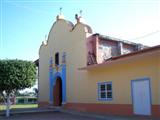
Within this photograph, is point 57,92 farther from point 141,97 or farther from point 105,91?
point 141,97

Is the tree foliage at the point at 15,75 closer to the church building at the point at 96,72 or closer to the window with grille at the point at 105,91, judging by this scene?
the church building at the point at 96,72

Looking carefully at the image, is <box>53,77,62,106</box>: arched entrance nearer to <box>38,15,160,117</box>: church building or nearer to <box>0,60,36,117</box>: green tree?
<box>38,15,160,117</box>: church building

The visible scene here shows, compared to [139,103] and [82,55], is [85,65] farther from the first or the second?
[139,103]

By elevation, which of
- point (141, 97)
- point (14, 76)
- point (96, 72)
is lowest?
point (141, 97)

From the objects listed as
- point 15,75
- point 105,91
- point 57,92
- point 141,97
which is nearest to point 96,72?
point 105,91

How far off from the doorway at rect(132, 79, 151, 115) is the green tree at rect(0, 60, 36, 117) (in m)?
8.14

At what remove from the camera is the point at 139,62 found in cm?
1534

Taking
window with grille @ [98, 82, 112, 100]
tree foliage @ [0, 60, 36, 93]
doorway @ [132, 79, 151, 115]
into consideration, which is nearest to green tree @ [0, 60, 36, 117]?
tree foliage @ [0, 60, 36, 93]

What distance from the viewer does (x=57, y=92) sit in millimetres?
25609

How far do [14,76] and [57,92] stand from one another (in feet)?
26.4

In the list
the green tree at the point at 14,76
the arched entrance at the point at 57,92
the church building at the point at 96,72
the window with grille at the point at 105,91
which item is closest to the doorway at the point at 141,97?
the church building at the point at 96,72

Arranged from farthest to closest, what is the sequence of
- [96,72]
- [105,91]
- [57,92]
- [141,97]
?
[57,92]
[96,72]
[105,91]
[141,97]

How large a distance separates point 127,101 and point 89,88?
417 centimetres

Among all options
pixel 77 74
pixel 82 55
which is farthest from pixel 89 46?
pixel 77 74
